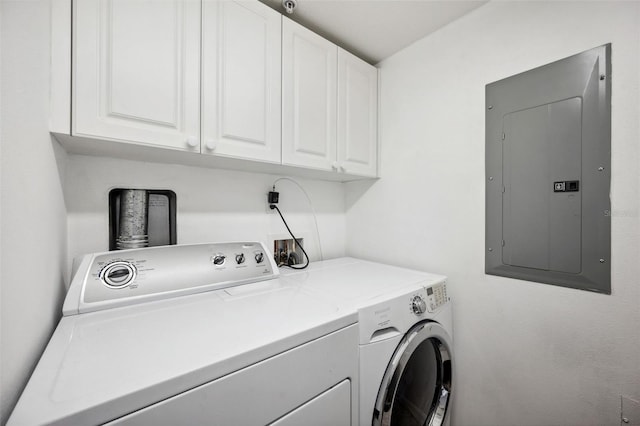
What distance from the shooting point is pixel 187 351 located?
0.59 meters

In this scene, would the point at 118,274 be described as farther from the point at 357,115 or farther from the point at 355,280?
the point at 357,115

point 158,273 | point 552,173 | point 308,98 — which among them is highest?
point 308,98

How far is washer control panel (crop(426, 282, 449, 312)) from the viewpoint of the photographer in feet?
3.81

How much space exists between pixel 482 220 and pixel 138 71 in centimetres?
161

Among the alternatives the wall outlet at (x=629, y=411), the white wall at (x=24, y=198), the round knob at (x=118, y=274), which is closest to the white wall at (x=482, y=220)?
the wall outlet at (x=629, y=411)

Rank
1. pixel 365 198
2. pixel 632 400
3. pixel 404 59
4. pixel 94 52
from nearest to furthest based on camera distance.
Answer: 1. pixel 94 52
2. pixel 632 400
3. pixel 404 59
4. pixel 365 198

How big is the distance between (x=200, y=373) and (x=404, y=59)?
1893 millimetres

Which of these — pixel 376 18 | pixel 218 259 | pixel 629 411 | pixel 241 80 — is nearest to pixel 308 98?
pixel 241 80

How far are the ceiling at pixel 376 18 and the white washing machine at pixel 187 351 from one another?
1.34 metres

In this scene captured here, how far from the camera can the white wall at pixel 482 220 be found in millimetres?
916

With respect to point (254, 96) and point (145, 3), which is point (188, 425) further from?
point (145, 3)

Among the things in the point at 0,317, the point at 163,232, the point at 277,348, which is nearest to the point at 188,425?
the point at 277,348

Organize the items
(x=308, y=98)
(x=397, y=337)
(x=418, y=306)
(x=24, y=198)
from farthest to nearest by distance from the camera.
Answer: (x=308, y=98) < (x=418, y=306) < (x=397, y=337) < (x=24, y=198)

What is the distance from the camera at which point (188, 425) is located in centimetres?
51
